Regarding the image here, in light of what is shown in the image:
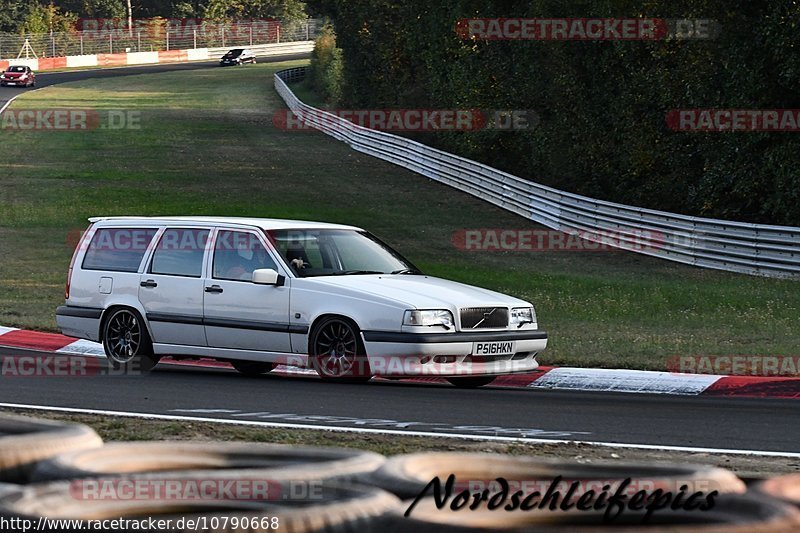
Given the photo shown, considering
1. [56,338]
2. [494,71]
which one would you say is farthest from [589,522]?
[494,71]

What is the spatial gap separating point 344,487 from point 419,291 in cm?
682

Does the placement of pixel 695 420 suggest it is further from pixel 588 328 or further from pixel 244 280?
pixel 588 328

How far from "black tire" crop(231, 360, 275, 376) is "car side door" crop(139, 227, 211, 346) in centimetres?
65

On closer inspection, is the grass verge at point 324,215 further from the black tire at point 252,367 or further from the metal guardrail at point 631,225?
the black tire at point 252,367

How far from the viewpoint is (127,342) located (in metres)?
12.2

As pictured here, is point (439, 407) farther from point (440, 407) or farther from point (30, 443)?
point (30, 443)

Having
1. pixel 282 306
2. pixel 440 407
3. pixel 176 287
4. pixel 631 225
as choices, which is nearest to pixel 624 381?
pixel 440 407

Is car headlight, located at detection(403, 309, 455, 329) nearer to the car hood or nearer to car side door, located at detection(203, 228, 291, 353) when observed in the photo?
the car hood

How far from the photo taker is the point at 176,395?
34.3 ft

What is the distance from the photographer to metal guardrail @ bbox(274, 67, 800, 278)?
22.4m

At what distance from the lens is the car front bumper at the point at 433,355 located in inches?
425

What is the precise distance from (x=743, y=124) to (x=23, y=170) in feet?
69.5

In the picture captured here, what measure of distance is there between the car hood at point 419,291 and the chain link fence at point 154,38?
3200 inches

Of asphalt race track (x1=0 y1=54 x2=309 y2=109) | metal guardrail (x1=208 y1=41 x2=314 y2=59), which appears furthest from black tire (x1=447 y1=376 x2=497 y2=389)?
metal guardrail (x1=208 y1=41 x2=314 y2=59)
